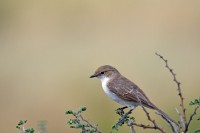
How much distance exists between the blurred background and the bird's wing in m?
4.24

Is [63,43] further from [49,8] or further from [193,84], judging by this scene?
[193,84]

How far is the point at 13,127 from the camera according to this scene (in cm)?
1407

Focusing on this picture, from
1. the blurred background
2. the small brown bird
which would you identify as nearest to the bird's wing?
the small brown bird

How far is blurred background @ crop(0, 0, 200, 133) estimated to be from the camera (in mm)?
14500

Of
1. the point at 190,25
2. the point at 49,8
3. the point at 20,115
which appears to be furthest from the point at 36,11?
the point at 20,115

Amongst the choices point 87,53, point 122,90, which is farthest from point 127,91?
point 87,53

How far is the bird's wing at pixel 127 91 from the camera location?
795 cm

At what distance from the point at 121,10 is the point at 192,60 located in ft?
18.7

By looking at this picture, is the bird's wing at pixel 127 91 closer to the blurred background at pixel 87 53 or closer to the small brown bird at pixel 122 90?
the small brown bird at pixel 122 90

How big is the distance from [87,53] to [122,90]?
9529mm

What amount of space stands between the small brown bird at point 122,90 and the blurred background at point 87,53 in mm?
3857

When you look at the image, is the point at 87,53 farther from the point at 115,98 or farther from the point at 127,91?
the point at 127,91

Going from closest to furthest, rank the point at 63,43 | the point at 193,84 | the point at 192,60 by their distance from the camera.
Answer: the point at 193,84, the point at 192,60, the point at 63,43

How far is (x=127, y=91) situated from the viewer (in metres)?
8.25
